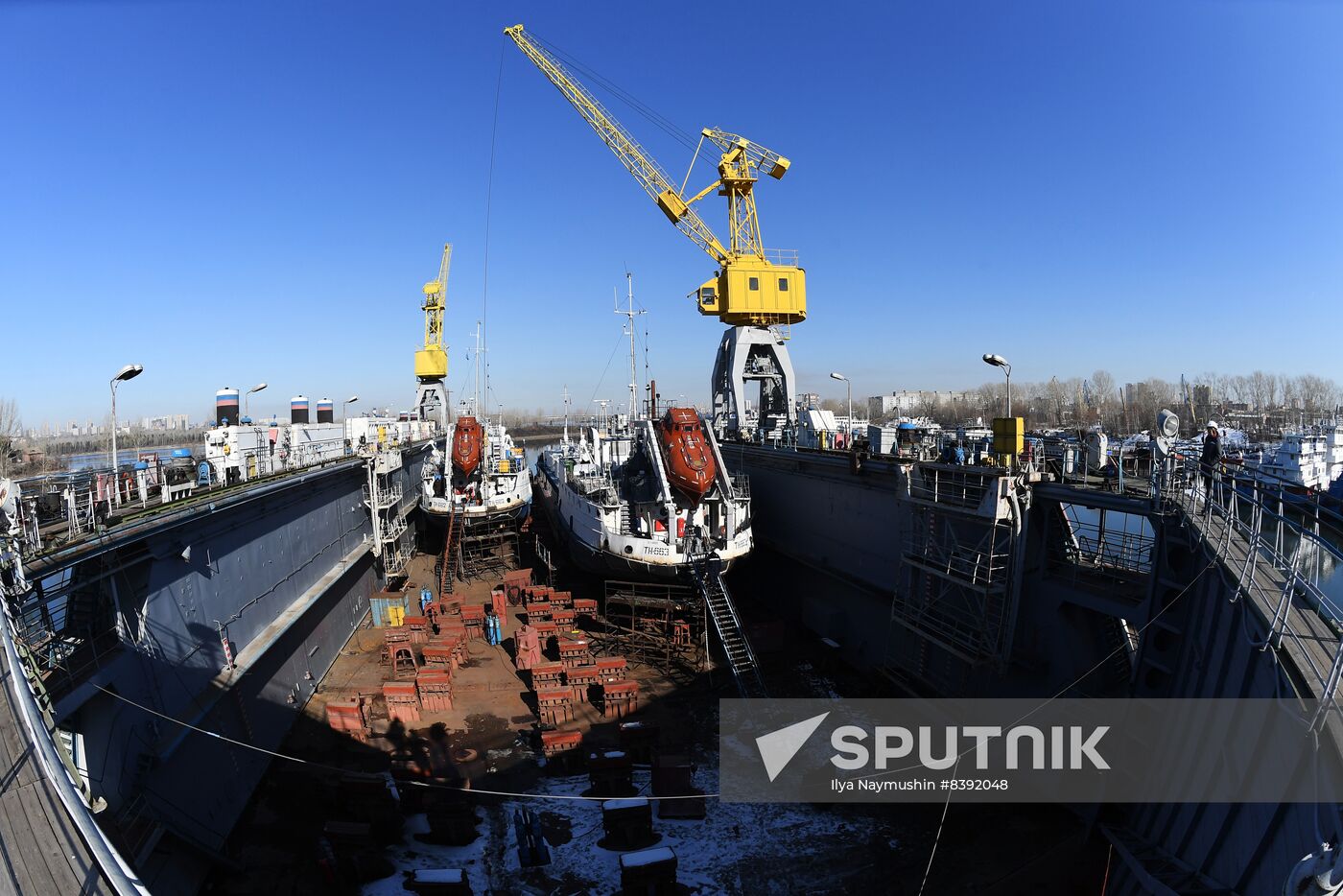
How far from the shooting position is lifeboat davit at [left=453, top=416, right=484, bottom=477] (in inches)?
1271

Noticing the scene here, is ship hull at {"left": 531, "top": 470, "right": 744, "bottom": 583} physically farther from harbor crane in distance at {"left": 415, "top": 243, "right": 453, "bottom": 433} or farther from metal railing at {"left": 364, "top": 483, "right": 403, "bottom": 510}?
harbor crane in distance at {"left": 415, "top": 243, "right": 453, "bottom": 433}

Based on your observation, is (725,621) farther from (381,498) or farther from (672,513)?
(381,498)

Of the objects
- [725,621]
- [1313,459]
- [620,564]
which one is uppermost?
[1313,459]

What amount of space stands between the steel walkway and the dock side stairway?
45.8 ft

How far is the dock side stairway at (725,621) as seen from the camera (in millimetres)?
18266

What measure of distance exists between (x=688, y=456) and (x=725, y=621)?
555 cm

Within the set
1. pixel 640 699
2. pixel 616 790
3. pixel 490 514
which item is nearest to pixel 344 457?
pixel 490 514

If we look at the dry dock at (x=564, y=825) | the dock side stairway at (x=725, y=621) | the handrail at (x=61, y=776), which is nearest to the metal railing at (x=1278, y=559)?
the dry dock at (x=564, y=825)

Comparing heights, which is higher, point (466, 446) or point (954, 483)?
point (466, 446)

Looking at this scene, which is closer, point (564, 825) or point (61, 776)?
point (61, 776)

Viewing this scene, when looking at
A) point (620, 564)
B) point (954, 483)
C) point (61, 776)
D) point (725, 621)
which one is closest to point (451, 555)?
point (620, 564)

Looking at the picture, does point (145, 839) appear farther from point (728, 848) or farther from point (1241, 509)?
point (1241, 509)

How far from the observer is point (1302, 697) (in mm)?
6273

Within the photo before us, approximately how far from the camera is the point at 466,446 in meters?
32.3
